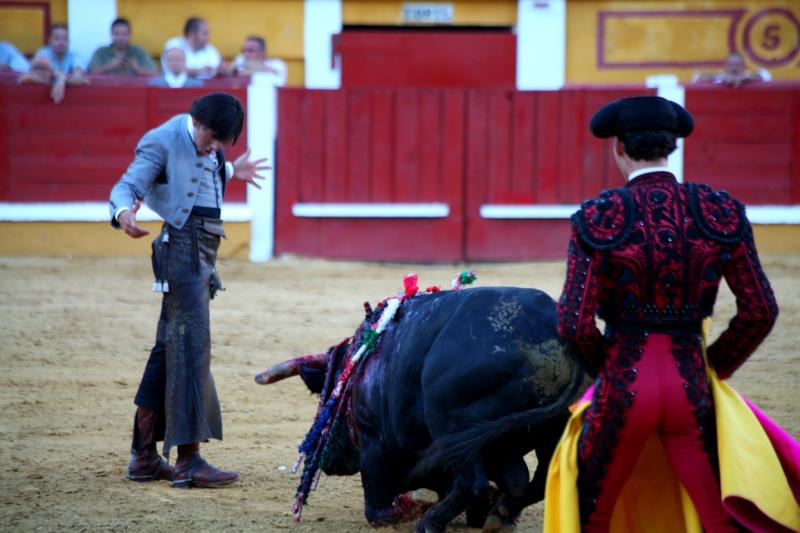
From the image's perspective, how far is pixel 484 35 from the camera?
36.1ft

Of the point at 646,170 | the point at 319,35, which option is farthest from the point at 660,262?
the point at 319,35

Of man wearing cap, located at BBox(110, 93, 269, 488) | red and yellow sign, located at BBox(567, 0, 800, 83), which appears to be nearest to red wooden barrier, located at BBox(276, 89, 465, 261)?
red and yellow sign, located at BBox(567, 0, 800, 83)

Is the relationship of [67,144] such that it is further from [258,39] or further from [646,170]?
Answer: [646,170]

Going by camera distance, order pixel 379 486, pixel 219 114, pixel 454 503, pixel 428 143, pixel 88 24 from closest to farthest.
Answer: pixel 454 503
pixel 379 486
pixel 219 114
pixel 428 143
pixel 88 24

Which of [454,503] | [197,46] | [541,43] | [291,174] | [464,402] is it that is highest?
[541,43]

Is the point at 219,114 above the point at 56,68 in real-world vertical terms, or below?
below

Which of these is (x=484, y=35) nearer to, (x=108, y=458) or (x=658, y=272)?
(x=108, y=458)

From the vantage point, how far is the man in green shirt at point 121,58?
9.76 m

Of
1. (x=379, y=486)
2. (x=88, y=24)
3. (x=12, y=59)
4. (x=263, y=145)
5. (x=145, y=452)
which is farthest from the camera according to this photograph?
(x=88, y=24)

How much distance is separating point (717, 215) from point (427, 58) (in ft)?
28.2

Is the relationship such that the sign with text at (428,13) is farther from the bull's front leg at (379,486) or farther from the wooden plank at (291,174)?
the bull's front leg at (379,486)

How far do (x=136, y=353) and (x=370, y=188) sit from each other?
3.45m

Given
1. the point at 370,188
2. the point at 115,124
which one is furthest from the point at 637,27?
the point at 115,124

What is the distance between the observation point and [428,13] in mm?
11062
